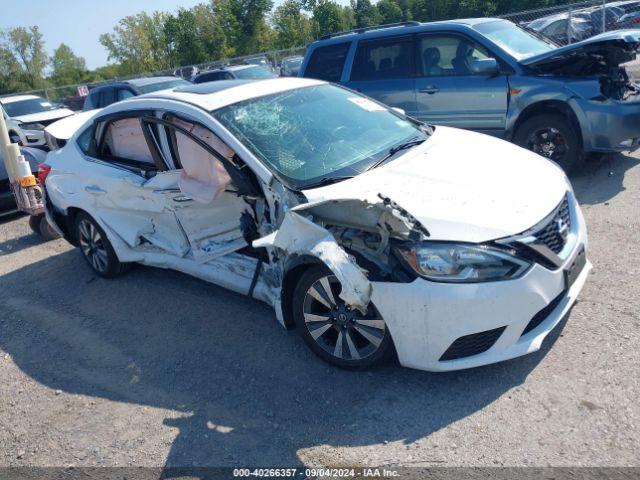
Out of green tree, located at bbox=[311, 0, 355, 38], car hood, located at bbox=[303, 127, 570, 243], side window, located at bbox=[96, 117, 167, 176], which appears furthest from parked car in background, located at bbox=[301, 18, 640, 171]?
green tree, located at bbox=[311, 0, 355, 38]

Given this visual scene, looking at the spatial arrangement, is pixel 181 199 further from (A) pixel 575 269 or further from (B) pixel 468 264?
(A) pixel 575 269

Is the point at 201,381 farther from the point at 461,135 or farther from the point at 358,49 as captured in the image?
the point at 358,49

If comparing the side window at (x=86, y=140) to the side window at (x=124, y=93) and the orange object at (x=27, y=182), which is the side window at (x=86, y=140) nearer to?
the orange object at (x=27, y=182)

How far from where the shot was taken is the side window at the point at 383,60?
25.6 feet

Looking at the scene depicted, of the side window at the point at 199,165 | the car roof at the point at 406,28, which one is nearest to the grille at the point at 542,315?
the side window at the point at 199,165

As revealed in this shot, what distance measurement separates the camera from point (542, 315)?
3.38 metres

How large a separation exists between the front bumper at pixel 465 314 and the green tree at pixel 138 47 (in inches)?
1777

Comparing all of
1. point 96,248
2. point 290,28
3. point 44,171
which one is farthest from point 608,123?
point 290,28

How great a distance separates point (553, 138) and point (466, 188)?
3726mm

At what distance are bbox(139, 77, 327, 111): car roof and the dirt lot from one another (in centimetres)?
165

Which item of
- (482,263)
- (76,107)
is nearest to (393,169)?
(482,263)

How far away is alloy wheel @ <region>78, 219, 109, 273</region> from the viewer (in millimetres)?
5707

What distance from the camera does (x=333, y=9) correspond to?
49.7m

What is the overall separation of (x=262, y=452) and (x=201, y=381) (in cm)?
93
